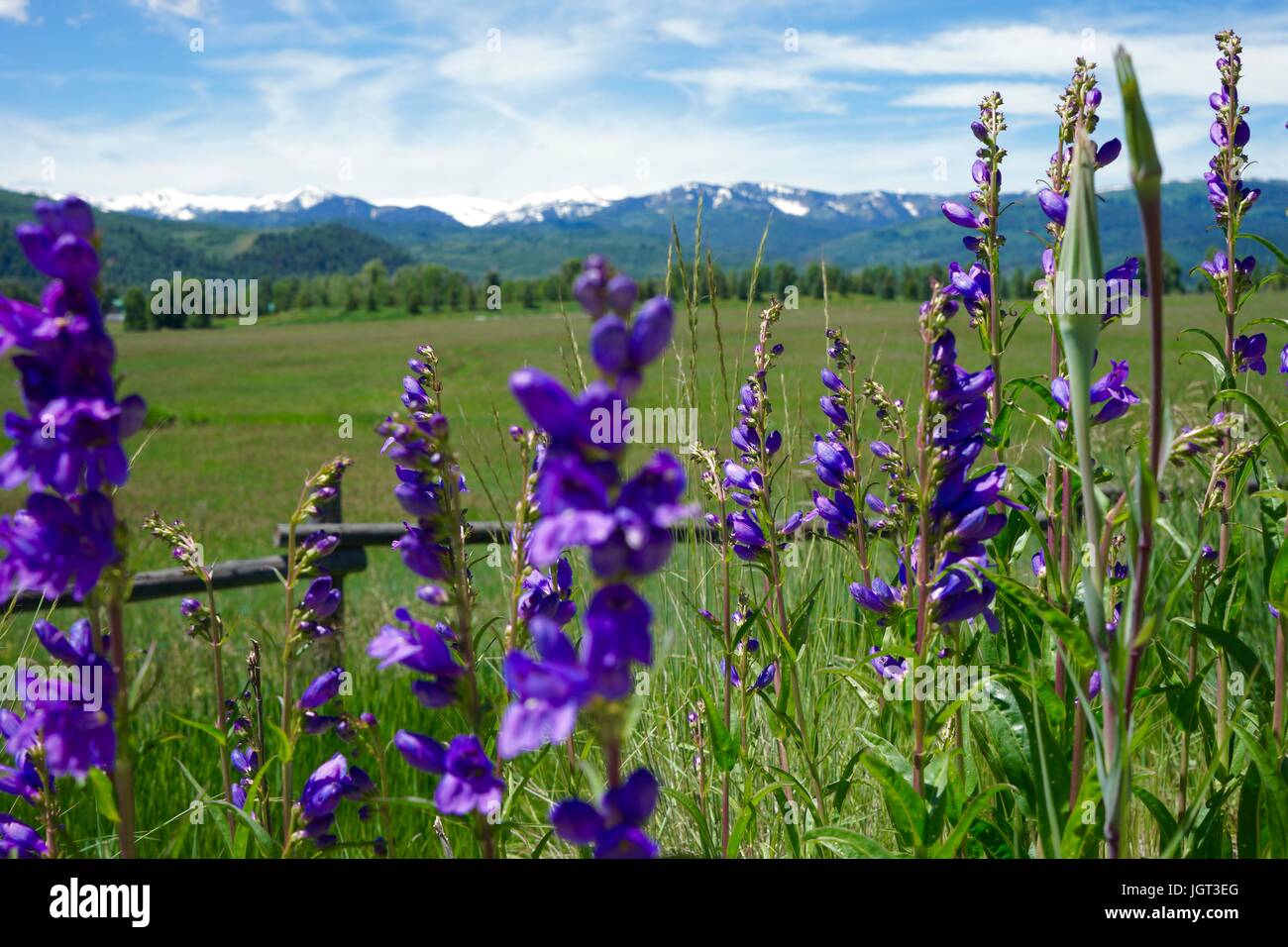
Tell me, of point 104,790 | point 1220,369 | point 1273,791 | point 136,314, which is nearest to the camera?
point 104,790

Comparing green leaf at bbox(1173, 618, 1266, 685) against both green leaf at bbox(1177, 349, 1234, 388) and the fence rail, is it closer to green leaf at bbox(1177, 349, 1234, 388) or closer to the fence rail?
green leaf at bbox(1177, 349, 1234, 388)

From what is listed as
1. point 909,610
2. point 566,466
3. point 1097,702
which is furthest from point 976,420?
point 566,466

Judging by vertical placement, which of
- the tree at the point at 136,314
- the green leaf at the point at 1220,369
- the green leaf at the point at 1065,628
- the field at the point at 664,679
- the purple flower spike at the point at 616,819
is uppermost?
the tree at the point at 136,314

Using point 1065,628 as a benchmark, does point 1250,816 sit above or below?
below

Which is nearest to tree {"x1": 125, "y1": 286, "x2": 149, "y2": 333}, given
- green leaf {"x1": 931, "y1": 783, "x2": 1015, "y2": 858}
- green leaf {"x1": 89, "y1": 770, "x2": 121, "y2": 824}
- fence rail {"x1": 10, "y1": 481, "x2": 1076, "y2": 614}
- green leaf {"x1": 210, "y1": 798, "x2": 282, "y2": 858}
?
fence rail {"x1": 10, "y1": 481, "x2": 1076, "y2": 614}

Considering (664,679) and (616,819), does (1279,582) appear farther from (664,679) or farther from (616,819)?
(664,679)

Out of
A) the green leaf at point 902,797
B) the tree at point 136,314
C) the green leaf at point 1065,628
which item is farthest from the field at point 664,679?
the tree at point 136,314

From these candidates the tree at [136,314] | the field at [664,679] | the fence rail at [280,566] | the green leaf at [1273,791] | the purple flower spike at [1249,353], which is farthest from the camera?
the tree at [136,314]

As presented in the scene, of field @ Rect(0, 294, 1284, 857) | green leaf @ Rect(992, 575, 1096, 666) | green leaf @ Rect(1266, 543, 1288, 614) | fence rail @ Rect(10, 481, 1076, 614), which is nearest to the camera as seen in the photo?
green leaf @ Rect(992, 575, 1096, 666)

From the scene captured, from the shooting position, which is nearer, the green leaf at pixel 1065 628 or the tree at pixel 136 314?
the green leaf at pixel 1065 628

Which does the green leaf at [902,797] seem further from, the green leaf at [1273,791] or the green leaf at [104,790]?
the green leaf at [104,790]

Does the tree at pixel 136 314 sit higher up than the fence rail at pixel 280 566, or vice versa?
the tree at pixel 136 314

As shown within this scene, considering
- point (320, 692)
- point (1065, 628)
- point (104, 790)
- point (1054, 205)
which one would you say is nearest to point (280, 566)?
point (320, 692)
